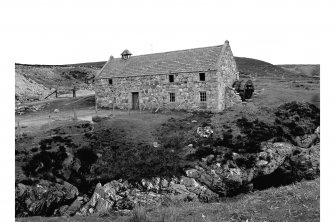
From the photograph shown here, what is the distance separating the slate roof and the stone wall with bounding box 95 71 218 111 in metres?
0.69

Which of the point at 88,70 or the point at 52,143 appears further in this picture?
the point at 88,70

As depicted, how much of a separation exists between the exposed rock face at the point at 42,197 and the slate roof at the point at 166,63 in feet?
56.5

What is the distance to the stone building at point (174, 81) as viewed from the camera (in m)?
26.3

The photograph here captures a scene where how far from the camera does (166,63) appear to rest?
29328mm

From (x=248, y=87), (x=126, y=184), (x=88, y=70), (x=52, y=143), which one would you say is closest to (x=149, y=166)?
(x=126, y=184)

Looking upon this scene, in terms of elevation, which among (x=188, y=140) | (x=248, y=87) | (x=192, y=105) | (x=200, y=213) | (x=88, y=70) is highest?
(x=88, y=70)

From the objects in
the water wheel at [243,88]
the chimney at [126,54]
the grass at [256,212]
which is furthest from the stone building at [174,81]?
the grass at [256,212]

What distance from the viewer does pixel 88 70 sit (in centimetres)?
6200

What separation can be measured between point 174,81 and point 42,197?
1782cm

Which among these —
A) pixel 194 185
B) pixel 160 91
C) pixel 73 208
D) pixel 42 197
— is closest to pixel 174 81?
pixel 160 91

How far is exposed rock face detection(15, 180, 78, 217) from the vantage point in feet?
42.9

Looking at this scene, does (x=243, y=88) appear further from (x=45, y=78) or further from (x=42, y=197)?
(x=45, y=78)

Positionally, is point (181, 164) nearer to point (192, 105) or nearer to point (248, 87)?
point (192, 105)

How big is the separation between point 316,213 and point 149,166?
10520 millimetres
